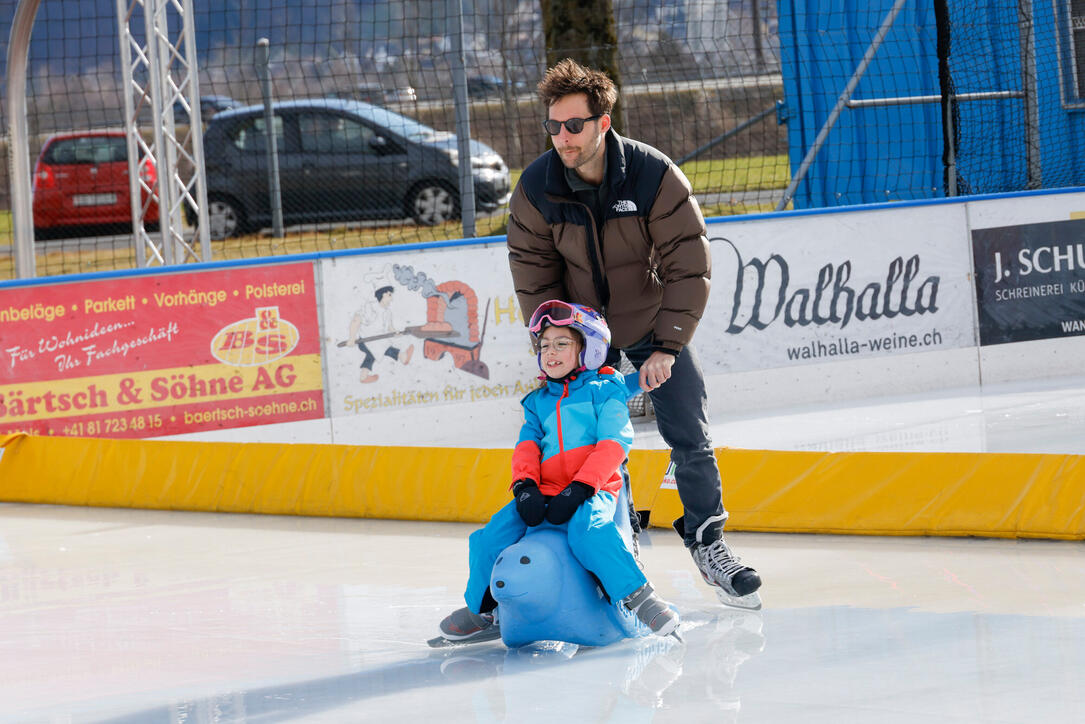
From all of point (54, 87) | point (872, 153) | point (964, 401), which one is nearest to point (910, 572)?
point (964, 401)

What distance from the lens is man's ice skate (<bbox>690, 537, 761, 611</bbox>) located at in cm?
416

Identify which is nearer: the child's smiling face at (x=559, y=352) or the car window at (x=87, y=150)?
the child's smiling face at (x=559, y=352)

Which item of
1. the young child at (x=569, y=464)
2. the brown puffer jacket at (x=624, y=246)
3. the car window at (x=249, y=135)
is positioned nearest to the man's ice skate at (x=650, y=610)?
the young child at (x=569, y=464)

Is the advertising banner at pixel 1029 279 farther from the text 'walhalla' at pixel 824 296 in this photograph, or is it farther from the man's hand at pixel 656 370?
the man's hand at pixel 656 370

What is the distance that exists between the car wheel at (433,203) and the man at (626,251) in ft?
29.4

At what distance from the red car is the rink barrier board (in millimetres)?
8334

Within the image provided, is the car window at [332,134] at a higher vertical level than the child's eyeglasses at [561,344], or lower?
higher

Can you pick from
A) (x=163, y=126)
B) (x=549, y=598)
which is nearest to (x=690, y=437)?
(x=549, y=598)

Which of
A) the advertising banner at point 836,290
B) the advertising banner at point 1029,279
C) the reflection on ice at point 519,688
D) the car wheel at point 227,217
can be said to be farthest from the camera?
the car wheel at point 227,217

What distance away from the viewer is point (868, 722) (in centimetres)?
300

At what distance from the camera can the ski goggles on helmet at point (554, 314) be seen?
155 inches

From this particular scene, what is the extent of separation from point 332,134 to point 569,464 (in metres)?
10.5

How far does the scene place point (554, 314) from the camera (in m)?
3.98

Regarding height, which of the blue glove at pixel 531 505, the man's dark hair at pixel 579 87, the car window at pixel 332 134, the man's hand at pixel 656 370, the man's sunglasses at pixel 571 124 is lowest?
the blue glove at pixel 531 505
